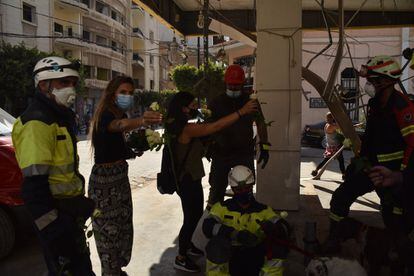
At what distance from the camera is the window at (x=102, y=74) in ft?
132

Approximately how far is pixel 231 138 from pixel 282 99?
157 centimetres

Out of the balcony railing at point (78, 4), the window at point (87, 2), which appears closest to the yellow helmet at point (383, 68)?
the balcony railing at point (78, 4)

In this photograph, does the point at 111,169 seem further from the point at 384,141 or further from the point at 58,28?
the point at 58,28

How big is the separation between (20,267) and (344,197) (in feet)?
10.6

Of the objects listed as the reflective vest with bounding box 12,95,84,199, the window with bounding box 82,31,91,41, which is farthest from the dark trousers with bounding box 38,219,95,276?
the window with bounding box 82,31,91,41

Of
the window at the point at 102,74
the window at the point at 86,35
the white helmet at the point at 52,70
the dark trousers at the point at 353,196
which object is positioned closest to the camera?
the white helmet at the point at 52,70

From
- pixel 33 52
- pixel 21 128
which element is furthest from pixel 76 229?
pixel 33 52

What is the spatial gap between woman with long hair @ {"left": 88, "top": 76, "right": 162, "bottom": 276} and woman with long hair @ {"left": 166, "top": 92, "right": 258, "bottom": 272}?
0.44m

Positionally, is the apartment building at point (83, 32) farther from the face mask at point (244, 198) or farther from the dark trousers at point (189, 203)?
the face mask at point (244, 198)

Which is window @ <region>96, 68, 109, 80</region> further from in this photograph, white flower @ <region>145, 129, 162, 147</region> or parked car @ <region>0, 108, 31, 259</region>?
white flower @ <region>145, 129, 162, 147</region>

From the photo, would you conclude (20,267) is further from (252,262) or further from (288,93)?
(288,93)

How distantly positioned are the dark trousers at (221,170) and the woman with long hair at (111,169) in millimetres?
1169

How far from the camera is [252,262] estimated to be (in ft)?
10.8

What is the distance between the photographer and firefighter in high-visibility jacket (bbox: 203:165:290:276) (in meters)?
3.02
